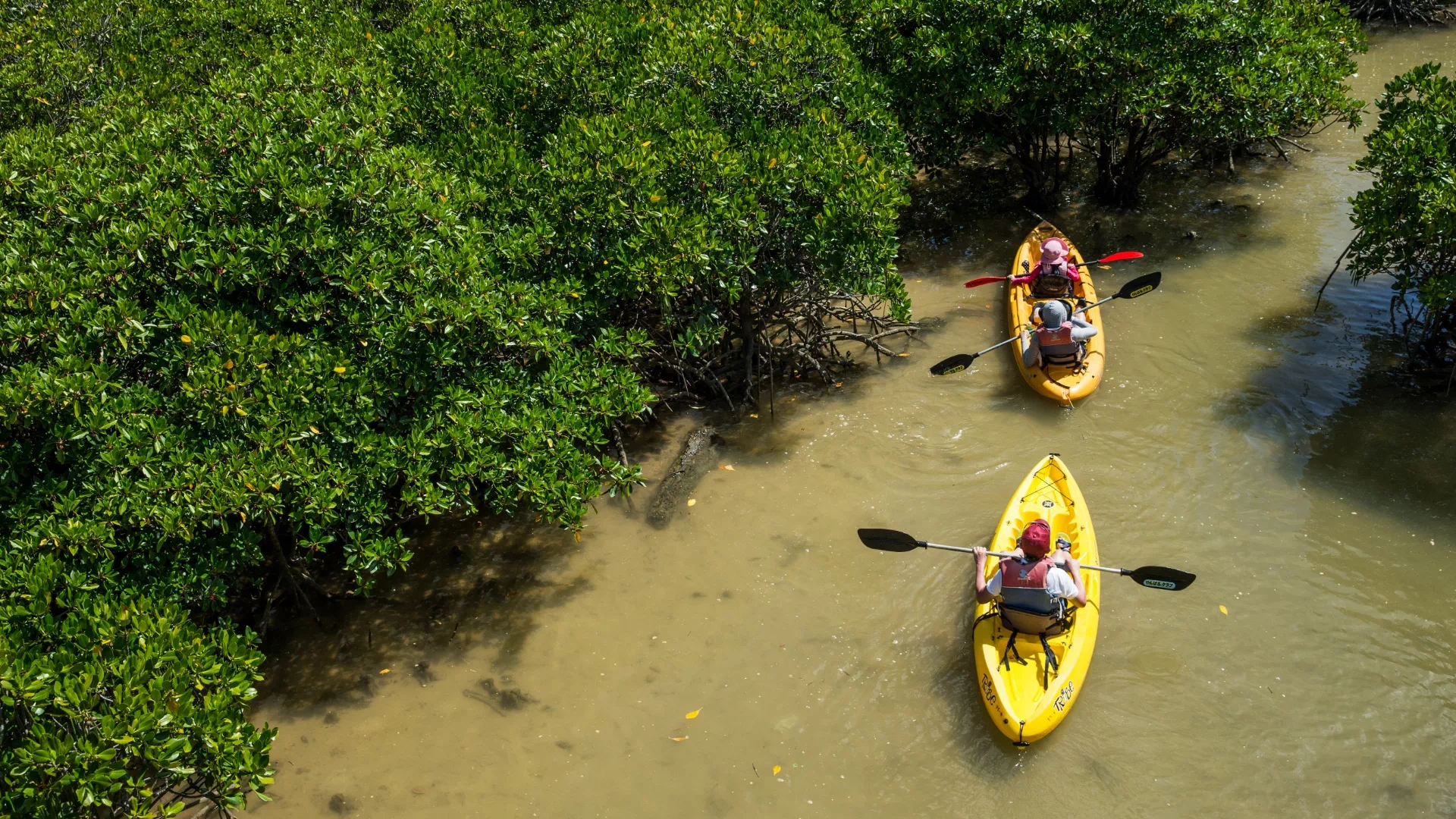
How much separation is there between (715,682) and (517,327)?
3.21m

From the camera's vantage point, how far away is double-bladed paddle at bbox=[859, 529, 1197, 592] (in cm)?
712

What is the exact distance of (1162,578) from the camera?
7.17m

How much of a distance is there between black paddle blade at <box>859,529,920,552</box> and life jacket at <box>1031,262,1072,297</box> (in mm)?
4968

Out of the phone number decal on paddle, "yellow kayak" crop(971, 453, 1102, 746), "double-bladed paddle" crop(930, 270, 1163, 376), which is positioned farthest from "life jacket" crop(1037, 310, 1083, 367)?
the phone number decal on paddle

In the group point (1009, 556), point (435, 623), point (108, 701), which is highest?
point (108, 701)

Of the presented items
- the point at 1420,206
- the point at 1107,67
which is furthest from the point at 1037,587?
the point at 1107,67

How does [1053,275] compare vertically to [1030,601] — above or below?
above

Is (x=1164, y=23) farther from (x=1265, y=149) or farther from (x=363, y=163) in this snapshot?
(x=363, y=163)

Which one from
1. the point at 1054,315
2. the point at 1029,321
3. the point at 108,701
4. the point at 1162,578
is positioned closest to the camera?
the point at 108,701

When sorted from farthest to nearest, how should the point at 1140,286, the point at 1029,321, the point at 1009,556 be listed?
the point at 1029,321 < the point at 1140,286 < the point at 1009,556

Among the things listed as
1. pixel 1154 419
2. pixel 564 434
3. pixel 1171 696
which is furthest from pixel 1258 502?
pixel 564 434

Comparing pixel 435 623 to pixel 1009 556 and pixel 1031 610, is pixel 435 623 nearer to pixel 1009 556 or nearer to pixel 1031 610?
pixel 1009 556

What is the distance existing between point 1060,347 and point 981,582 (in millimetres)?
3747

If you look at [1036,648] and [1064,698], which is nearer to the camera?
[1064,698]
